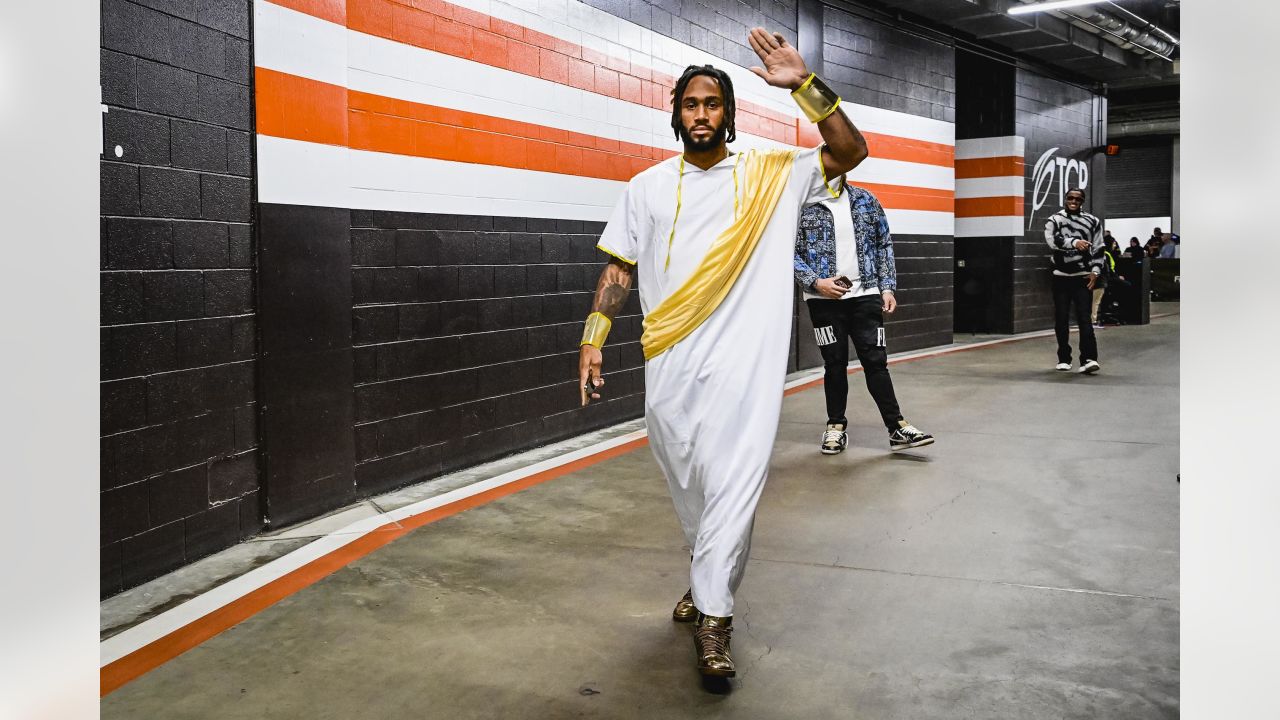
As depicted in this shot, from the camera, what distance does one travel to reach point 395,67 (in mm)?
4918

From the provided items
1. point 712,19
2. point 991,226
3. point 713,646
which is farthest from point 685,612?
point 991,226

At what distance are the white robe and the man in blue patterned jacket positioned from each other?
2.55 metres

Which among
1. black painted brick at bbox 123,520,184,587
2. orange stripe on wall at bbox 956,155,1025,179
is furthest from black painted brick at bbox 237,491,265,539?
orange stripe on wall at bbox 956,155,1025,179

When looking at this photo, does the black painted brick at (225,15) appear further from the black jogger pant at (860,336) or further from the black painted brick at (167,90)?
the black jogger pant at (860,336)

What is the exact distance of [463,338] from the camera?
5496mm

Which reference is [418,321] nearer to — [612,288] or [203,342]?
[203,342]

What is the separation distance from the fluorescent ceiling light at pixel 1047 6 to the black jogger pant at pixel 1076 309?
3.77 meters

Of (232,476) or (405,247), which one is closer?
(232,476)

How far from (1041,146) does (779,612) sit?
43.6 feet

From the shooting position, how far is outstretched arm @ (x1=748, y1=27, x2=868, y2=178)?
2719mm

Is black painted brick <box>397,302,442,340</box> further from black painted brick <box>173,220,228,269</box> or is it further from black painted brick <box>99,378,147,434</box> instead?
A: black painted brick <box>99,378,147,434</box>

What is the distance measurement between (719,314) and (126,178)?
7.02 ft
